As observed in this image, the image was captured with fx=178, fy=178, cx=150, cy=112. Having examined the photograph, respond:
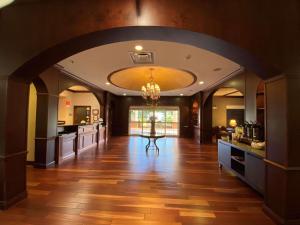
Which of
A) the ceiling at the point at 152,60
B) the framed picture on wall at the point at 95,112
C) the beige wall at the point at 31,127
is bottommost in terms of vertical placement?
the beige wall at the point at 31,127

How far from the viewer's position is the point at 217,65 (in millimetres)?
4699

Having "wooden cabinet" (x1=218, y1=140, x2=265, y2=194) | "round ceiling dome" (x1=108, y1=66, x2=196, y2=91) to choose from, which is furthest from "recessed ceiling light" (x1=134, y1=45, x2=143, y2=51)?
"round ceiling dome" (x1=108, y1=66, x2=196, y2=91)

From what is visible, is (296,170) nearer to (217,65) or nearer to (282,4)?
(282,4)

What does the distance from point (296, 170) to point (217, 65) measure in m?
3.19

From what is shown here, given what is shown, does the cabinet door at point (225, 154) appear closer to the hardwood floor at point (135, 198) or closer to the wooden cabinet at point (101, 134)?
the hardwood floor at point (135, 198)

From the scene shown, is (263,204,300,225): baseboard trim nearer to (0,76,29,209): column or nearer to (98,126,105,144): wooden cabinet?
(0,76,29,209): column

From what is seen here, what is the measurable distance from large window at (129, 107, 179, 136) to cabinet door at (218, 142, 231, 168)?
25.0ft

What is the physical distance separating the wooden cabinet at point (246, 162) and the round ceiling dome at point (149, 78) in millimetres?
3493

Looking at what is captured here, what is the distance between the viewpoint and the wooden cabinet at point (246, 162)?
293cm

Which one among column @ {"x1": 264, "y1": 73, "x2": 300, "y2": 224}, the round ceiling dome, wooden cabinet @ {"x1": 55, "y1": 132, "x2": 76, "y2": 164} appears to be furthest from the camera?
the round ceiling dome

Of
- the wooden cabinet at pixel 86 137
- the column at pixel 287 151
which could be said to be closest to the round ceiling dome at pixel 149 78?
the wooden cabinet at pixel 86 137

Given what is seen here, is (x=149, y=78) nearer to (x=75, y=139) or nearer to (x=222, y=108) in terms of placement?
(x=75, y=139)

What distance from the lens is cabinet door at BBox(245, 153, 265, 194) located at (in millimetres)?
2873

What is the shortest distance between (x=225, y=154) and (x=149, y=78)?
5252 mm
